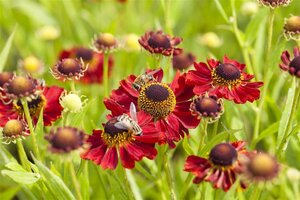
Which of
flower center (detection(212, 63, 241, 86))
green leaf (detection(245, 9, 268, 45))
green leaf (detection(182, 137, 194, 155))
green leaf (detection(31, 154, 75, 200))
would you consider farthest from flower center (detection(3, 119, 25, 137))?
green leaf (detection(245, 9, 268, 45))

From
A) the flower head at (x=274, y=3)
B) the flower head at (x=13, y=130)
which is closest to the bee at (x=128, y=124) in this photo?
the flower head at (x=13, y=130)

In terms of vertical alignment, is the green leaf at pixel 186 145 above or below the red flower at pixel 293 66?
below

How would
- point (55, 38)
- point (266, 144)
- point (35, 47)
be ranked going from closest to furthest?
1. point (266, 144)
2. point (55, 38)
3. point (35, 47)

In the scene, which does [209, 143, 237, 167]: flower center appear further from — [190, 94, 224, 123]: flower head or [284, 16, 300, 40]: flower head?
[284, 16, 300, 40]: flower head

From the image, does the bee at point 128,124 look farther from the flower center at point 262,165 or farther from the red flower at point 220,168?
the flower center at point 262,165

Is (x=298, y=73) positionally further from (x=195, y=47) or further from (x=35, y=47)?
(x=35, y=47)

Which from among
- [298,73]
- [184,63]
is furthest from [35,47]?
[298,73]
